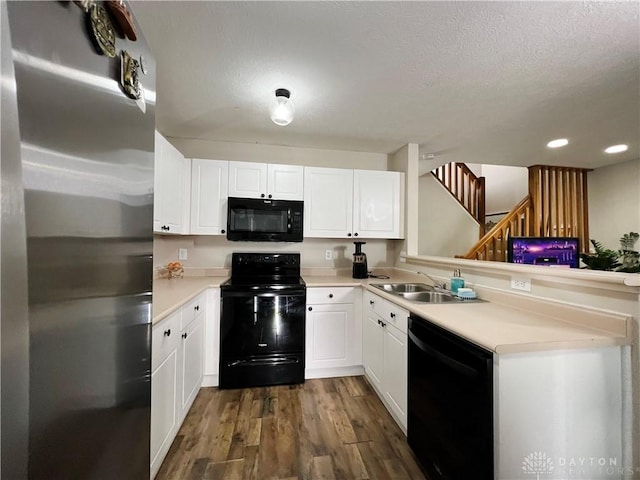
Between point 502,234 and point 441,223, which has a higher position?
point 441,223

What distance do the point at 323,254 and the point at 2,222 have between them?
2.70 m

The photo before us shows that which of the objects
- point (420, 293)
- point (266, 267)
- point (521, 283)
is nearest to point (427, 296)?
point (420, 293)

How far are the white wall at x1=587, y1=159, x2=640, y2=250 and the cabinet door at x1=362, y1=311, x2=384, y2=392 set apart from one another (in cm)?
435

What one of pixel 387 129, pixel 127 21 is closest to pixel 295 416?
pixel 127 21

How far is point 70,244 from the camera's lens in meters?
0.47

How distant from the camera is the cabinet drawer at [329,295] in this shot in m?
2.36

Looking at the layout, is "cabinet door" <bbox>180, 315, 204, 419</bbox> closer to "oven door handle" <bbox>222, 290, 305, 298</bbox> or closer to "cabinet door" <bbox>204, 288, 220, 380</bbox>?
"cabinet door" <bbox>204, 288, 220, 380</bbox>

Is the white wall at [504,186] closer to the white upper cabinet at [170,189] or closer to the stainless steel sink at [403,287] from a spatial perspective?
the stainless steel sink at [403,287]

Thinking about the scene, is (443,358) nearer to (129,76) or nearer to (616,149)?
(129,76)

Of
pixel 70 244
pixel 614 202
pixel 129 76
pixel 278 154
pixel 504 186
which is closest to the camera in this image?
pixel 70 244

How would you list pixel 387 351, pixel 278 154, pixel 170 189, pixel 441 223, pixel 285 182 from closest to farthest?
pixel 387 351 < pixel 170 189 < pixel 285 182 < pixel 278 154 < pixel 441 223

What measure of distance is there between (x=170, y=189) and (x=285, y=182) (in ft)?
3.40

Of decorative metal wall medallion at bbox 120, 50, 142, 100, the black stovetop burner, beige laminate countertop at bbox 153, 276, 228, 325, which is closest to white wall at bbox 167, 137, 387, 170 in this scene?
the black stovetop burner

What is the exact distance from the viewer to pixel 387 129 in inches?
96.6
